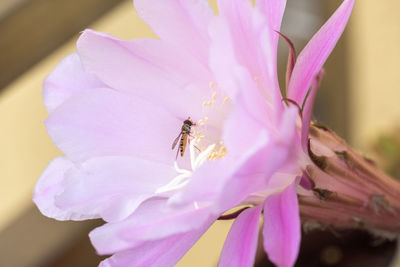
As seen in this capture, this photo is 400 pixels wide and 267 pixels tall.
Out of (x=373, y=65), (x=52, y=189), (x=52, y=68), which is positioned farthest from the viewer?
(x=373, y=65)

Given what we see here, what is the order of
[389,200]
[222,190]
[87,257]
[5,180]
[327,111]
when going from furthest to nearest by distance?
[327,111] → [87,257] → [5,180] → [389,200] → [222,190]

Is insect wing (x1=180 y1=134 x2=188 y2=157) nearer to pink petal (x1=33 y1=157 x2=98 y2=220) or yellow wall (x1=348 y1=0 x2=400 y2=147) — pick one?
pink petal (x1=33 y1=157 x2=98 y2=220)

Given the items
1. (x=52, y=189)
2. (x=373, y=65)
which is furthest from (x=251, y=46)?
(x=373, y=65)

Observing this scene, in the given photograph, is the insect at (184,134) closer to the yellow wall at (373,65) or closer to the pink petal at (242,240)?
the pink petal at (242,240)

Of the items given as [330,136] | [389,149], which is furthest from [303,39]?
[330,136]

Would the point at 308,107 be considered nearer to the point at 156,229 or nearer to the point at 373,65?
the point at 156,229

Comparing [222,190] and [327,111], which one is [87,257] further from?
[222,190]
